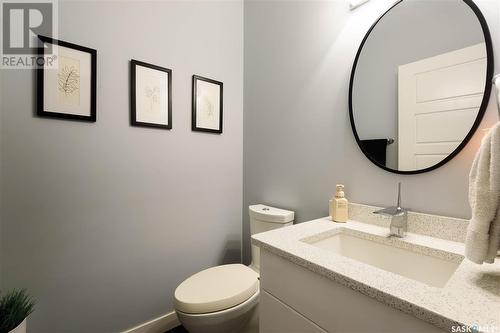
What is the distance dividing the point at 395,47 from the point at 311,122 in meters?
0.51

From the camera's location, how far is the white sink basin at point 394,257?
2.44 ft

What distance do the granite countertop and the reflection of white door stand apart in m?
0.35

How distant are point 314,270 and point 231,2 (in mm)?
1951

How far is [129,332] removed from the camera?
1.31 meters

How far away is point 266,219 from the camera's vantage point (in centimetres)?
139

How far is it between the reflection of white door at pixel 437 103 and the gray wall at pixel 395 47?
0.10ft

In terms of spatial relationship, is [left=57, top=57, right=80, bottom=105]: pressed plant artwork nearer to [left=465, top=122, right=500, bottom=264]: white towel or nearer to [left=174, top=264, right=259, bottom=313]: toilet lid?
[left=174, top=264, right=259, bottom=313]: toilet lid

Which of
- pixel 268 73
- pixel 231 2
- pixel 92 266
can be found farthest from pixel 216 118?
pixel 92 266

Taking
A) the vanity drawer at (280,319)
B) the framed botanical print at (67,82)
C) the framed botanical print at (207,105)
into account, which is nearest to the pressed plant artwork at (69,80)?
the framed botanical print at (67,82)

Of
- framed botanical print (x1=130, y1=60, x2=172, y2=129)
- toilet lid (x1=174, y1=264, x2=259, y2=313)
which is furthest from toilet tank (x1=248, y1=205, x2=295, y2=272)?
framed botanical print (x1=130, y1=60, x2=172, y2=129)

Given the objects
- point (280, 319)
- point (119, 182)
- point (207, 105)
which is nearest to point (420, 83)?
point (280, 319)

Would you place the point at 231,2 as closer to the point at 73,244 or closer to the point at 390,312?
the point at 73,244

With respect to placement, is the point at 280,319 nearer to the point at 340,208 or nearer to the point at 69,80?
the point at 340,208

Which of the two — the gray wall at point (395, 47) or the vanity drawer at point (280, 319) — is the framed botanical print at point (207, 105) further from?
the vanity drawer at point (280, 319)
